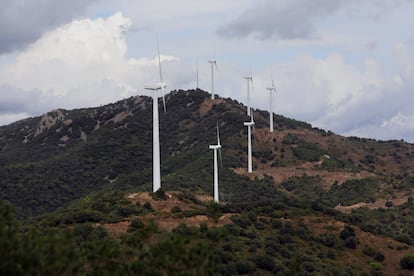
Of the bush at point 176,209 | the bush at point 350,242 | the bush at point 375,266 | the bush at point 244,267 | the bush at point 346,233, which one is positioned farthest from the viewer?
the bush at point 176,209

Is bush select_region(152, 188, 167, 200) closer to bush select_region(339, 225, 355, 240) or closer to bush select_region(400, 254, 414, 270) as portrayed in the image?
bush select_region(339, 225, 355, 240)

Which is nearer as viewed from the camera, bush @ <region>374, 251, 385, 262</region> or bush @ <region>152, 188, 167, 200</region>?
bush @ <region>374, 251, 385, 262</region>

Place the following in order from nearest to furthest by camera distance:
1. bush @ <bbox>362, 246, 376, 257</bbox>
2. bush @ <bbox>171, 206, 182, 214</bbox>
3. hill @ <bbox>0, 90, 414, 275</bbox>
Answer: hill @ <bbox>0, 90, 414, 275</bbox> → bush @ <bbox>362, 246, 376, 257</bbox> → bush @ <bbox>171, 206, 182, 214</bbox>

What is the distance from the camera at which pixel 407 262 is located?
3780 inches

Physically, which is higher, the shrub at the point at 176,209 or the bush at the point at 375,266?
the shrub at the point at 176,209

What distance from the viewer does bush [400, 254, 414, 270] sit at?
95750 millimetres

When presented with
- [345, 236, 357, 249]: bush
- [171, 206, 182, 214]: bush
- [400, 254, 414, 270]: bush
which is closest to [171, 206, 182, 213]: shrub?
[171, 206, 182, 214]: bush

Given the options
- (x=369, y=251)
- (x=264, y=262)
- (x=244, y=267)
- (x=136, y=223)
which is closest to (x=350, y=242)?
(x=369, y=251)

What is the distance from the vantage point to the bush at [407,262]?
9575cm

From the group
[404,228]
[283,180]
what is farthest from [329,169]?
[404,228]

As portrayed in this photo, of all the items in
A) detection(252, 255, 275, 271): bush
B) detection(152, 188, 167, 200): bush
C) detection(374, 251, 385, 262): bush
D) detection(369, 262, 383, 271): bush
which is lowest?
detection(369, 262, 383, 271): bush

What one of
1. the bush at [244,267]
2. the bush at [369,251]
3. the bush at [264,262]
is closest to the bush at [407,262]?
the bush at [369,251]

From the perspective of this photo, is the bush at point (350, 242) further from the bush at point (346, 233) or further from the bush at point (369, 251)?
the bush at point (369, 251)

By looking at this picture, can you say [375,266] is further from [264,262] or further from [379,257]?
[264,262]
